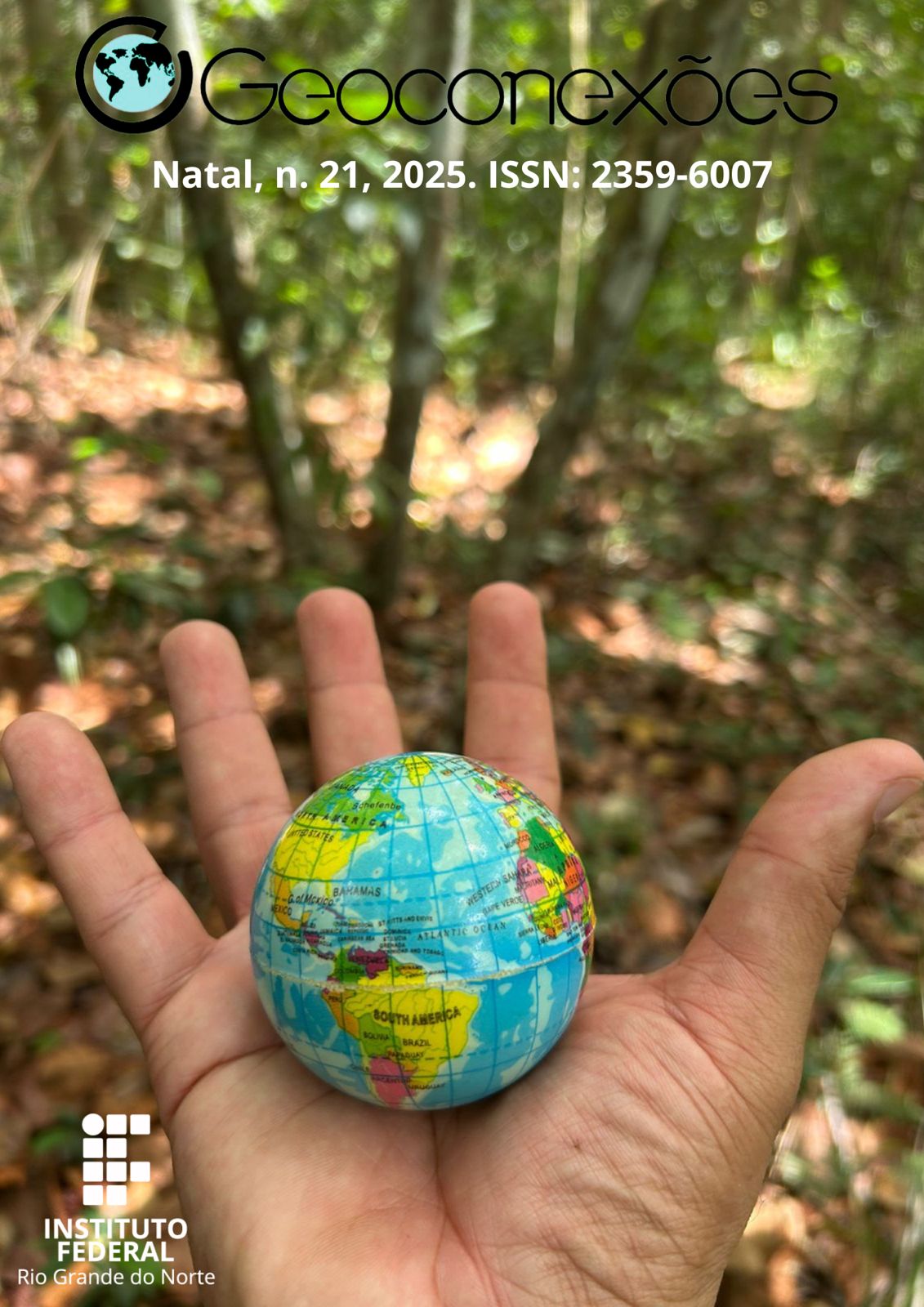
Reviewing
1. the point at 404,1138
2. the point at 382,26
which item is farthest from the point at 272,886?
the point at 382,26

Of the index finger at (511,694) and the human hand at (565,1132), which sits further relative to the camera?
the index finger at (511,694)

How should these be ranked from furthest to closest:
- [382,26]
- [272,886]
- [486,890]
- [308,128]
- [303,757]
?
[382,26] → [303,757] → [308,128] → [272,886] → [486,890]

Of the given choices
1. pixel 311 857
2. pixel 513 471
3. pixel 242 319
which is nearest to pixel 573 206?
pixel 513 471

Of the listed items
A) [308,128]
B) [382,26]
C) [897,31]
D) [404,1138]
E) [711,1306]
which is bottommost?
[711,1306]

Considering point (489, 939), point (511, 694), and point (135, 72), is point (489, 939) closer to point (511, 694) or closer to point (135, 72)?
point (511, 694)

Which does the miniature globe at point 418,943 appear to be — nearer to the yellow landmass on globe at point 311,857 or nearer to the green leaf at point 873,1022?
the yellow landmass on globe at point 311,857

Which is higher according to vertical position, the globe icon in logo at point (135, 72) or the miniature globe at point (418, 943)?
the globe icon in logo at point (135, 72)

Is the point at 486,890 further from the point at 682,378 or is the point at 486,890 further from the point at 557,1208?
the point at 682,378

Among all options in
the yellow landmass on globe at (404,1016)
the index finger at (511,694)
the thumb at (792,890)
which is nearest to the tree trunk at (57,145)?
the index finger at (511,694)
